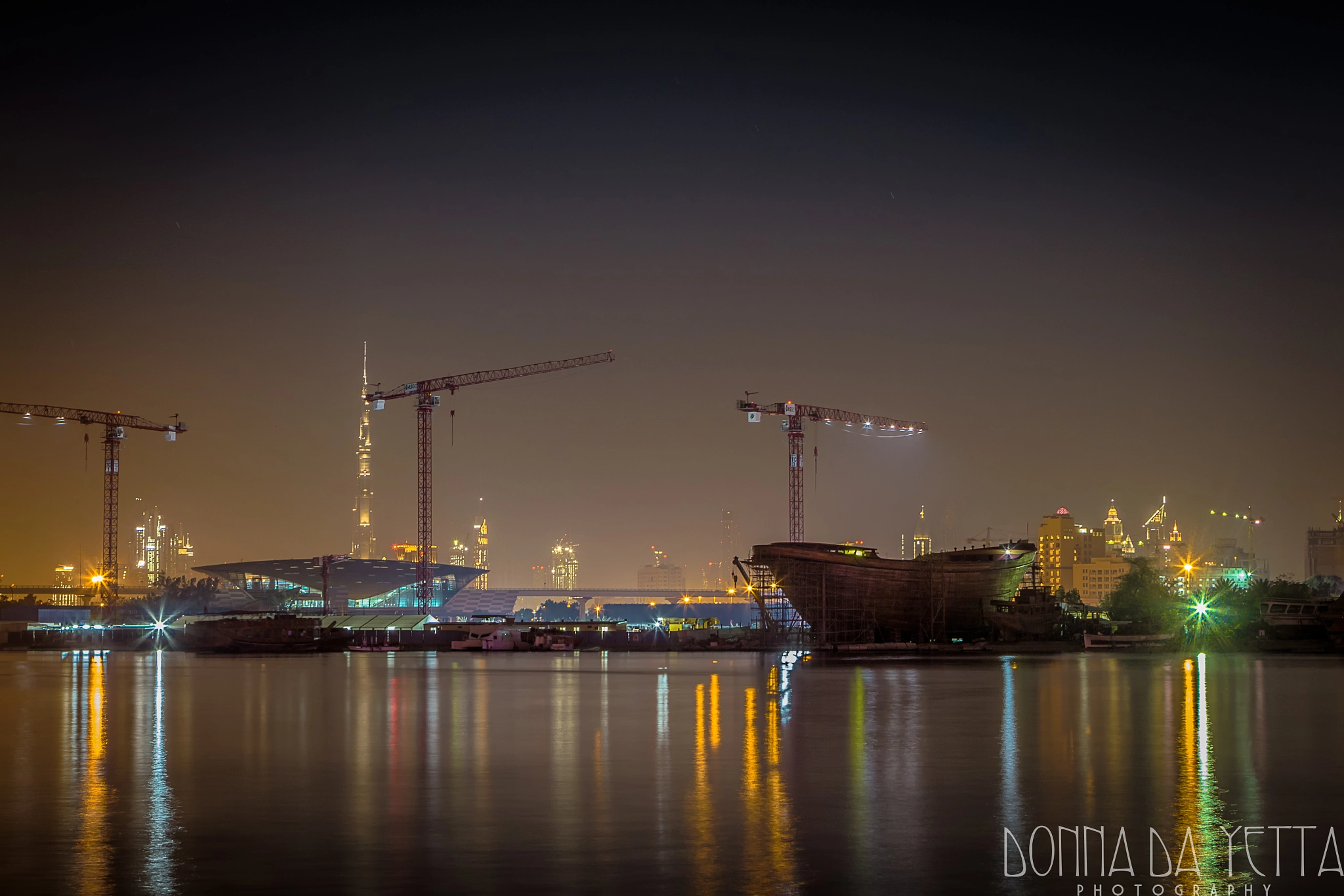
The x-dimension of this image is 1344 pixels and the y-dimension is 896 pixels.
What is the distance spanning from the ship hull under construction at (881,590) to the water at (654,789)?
7026 centimetres

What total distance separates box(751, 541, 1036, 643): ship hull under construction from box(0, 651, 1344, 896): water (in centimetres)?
7026

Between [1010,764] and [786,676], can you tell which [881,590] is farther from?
[1010,764]

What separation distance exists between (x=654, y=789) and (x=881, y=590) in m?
103

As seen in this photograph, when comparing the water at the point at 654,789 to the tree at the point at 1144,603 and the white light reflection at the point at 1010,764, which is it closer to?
the white light reflection at the point at 1010,764

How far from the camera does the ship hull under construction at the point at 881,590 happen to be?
398 feet

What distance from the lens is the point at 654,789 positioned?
23.6 m

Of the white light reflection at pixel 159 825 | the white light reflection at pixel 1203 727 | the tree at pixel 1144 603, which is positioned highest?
the white light reflection at pixel 159 825

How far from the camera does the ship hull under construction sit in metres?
121

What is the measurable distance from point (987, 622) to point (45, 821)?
118448 millimetres

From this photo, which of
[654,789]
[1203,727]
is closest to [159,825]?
[654,789]

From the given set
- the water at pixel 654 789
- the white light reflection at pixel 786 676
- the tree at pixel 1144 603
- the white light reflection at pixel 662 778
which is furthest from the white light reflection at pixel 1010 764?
the tree at pixel 1144 603

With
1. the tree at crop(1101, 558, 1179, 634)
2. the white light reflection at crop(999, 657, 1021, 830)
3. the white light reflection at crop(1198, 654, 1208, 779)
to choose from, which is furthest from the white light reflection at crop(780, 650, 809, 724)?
the tree at crop(1101, 558, 1179, 634)

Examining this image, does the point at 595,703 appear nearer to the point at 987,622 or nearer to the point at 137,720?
the point at 137,720

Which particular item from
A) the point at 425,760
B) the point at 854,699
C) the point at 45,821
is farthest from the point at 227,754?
the point at 854,699
